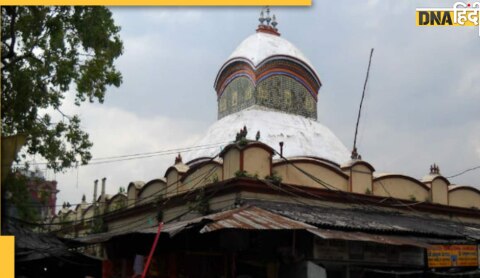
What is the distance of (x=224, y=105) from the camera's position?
2088 cm

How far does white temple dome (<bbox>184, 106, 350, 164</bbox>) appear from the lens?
689 inches

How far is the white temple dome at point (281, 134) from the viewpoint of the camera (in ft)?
57.4

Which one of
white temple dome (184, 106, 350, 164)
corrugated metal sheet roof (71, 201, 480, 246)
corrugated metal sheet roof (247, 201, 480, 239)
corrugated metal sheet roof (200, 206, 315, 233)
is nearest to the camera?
corrugated metal sheet roof (200, 206, 315, 233)

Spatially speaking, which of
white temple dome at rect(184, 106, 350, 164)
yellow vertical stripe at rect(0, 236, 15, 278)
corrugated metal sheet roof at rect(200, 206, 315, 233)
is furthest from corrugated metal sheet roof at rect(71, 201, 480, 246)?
yellow vertical stripe at rect(0, 236, 15, 278)

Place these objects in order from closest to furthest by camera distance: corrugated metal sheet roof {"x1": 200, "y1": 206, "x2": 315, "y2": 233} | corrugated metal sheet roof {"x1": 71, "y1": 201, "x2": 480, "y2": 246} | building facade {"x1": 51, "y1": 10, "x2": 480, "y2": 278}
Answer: corrugated metal sheet roof {"x1": 200, "y1": 206, "x2": 315, "y2": 233} < corrugated metal sheet roof {"x1": 71, "y1": 201, "x2": 480, "y2": 246} < building facade {"x1": 51, "y1": 10, "x2": 480, "y2": 278}

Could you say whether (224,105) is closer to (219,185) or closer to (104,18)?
(219,185)

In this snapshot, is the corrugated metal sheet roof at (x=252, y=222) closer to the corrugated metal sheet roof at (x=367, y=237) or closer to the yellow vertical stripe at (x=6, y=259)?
the corrugated metal sheet roof at (x=367, y=237)

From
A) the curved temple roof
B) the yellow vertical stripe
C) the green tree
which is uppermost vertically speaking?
the curved temple roof

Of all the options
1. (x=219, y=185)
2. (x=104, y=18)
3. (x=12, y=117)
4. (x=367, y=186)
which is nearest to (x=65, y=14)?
(x=104, y=18)

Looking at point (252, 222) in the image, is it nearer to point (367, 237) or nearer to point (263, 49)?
point (367, 237)

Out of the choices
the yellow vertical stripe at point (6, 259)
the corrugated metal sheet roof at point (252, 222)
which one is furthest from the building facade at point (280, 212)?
the yellow vertical stripe at point (6, 259)

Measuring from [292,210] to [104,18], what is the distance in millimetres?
5636

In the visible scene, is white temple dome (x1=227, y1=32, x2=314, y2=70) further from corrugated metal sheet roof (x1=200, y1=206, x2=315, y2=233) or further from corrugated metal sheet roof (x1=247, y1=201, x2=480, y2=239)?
corrugated metal sheet roof (x1=200, y1=206, x2=315, y2=233)

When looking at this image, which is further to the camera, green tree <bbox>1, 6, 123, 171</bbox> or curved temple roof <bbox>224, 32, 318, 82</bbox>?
curved temple roof <bbox>224, 32, 318, 82</bbox>
